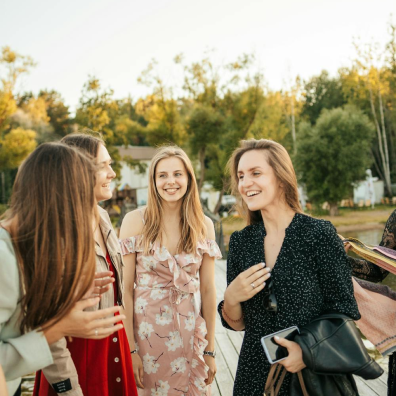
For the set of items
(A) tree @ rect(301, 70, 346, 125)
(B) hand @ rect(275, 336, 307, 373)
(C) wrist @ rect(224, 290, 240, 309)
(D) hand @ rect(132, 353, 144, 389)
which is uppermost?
(A) tree @ rect(301, 70, 346, 125)

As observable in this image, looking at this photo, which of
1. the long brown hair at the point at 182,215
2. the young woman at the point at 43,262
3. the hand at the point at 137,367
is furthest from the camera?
the long brown hair at the point at 182,215

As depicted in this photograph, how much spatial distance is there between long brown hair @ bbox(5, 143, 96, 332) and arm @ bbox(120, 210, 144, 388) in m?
1.13

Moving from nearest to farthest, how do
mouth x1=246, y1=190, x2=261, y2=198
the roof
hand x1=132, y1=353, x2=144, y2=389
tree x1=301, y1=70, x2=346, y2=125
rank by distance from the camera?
1. mouth x1=246, y1=190, x2=261, y2=198
2. hand x1=132, y1=353, x2=144, y2=389
3. tree x1=301, y1=70, x2=346, y2=125
4. the roof

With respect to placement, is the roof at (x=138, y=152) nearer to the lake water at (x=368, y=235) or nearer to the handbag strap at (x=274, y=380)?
the lake water at (x=368, y=235)

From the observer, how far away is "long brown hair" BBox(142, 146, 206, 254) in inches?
99.0

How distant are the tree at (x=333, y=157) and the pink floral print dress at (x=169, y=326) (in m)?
23.1

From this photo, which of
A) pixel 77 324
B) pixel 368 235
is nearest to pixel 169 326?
pixel 77 324

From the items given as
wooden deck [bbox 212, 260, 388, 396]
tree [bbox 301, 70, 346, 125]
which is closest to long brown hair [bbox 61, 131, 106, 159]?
wooden deck [bbox 212, 260, 388, 396]

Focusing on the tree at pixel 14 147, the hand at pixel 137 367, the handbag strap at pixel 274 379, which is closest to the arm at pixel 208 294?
the hand at pixel 137 367

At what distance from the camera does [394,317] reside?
2.06 meters

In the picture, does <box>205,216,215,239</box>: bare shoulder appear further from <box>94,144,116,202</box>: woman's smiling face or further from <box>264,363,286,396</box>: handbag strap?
<box>264,363,286,396</box>: handbag strap

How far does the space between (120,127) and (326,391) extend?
82.2ft

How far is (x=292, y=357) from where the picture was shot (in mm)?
1492

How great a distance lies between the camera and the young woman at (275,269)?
1617 millimetres
